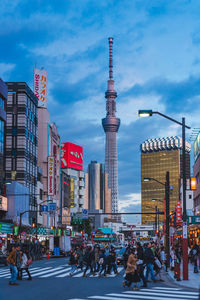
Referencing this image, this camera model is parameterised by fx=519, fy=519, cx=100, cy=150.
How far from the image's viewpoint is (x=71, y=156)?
166625 mm

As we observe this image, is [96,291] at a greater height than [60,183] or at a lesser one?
lesser

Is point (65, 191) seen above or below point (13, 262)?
above

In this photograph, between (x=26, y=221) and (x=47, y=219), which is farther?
(x=47, y=219)

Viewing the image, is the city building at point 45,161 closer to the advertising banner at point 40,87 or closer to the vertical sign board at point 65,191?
the advertising banner at point 40,87

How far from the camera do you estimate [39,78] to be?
367 ft

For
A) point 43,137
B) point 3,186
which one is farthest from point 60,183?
point 3,186

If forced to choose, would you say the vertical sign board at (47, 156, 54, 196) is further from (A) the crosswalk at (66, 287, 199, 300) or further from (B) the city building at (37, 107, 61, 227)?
(A) the crosswalk at (66, 287, 199, 300)

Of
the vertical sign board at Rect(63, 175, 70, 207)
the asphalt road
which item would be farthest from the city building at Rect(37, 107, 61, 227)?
the asphalt road

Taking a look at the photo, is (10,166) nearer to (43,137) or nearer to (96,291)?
(43,137)

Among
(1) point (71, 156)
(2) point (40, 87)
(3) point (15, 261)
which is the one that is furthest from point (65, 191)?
(3) point (15, 261)

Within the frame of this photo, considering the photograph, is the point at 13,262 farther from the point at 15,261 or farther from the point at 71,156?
the point at 71,156

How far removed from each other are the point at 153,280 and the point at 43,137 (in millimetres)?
89083

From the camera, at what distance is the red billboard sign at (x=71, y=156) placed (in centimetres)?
16438

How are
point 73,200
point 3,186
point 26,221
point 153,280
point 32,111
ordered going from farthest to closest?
point 73,200 → point 32,111 → point 26,221 → point 3,186 → point 153,280
